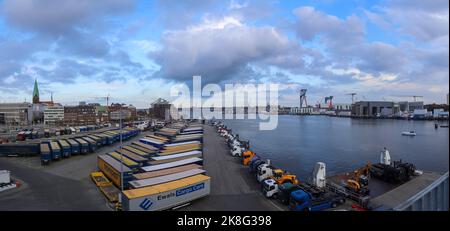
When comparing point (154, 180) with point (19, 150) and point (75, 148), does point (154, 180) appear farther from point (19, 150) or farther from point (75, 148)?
point (19, 150)

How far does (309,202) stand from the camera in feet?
26.9

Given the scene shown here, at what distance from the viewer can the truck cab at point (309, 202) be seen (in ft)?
26.5

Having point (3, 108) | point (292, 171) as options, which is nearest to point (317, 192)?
point (292, 171)

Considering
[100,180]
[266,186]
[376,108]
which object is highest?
[376,108]

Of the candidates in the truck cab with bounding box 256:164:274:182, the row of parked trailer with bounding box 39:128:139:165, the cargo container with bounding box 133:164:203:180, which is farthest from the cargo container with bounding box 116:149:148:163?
the truck cab with bounding box 256:164:274:182

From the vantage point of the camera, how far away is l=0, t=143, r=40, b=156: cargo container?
18531 mm

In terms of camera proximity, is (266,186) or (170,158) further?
(170,158)

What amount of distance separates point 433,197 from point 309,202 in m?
5.58

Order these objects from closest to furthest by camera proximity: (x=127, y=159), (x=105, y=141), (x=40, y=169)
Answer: (x=127, y=159)
(x=40, y=169)
(x=105, y=141)

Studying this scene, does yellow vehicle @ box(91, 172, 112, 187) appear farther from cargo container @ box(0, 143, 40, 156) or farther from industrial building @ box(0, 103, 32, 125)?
industrial building @ box(0, 103, 32, 125)

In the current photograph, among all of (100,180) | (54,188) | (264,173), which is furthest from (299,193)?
(54,188)

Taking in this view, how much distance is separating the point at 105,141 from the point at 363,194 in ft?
65.9
